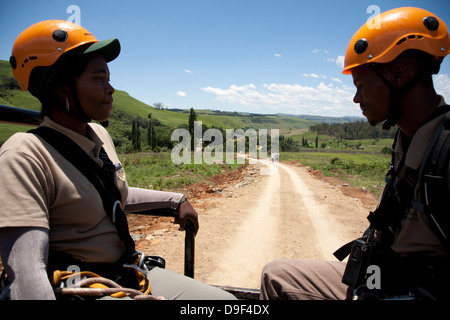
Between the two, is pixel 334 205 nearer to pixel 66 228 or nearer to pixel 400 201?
pixel 400 201

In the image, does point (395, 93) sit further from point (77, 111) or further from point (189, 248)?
point (77, 111)

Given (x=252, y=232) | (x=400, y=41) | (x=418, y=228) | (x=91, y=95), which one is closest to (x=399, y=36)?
(x=400, y=41)

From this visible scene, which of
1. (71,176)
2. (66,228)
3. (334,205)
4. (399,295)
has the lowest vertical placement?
(334,205)

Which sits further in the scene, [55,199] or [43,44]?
[43,44]

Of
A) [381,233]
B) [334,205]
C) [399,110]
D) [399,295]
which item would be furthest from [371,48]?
[334,205]

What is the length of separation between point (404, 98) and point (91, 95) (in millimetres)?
1875

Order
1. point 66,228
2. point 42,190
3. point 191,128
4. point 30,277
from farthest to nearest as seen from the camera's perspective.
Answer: point 191,128, point 66,228, point 42,190, point 30,277

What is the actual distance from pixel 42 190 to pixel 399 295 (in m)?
1.86

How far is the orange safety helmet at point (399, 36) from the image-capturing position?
5.50ft

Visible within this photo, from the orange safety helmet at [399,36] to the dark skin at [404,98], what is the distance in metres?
0.07

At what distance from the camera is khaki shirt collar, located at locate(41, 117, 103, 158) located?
1656mm

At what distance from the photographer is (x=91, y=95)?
1756 mm

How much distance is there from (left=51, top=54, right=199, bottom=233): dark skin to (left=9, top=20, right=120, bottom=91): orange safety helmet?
115mm

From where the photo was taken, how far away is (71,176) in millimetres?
1497
